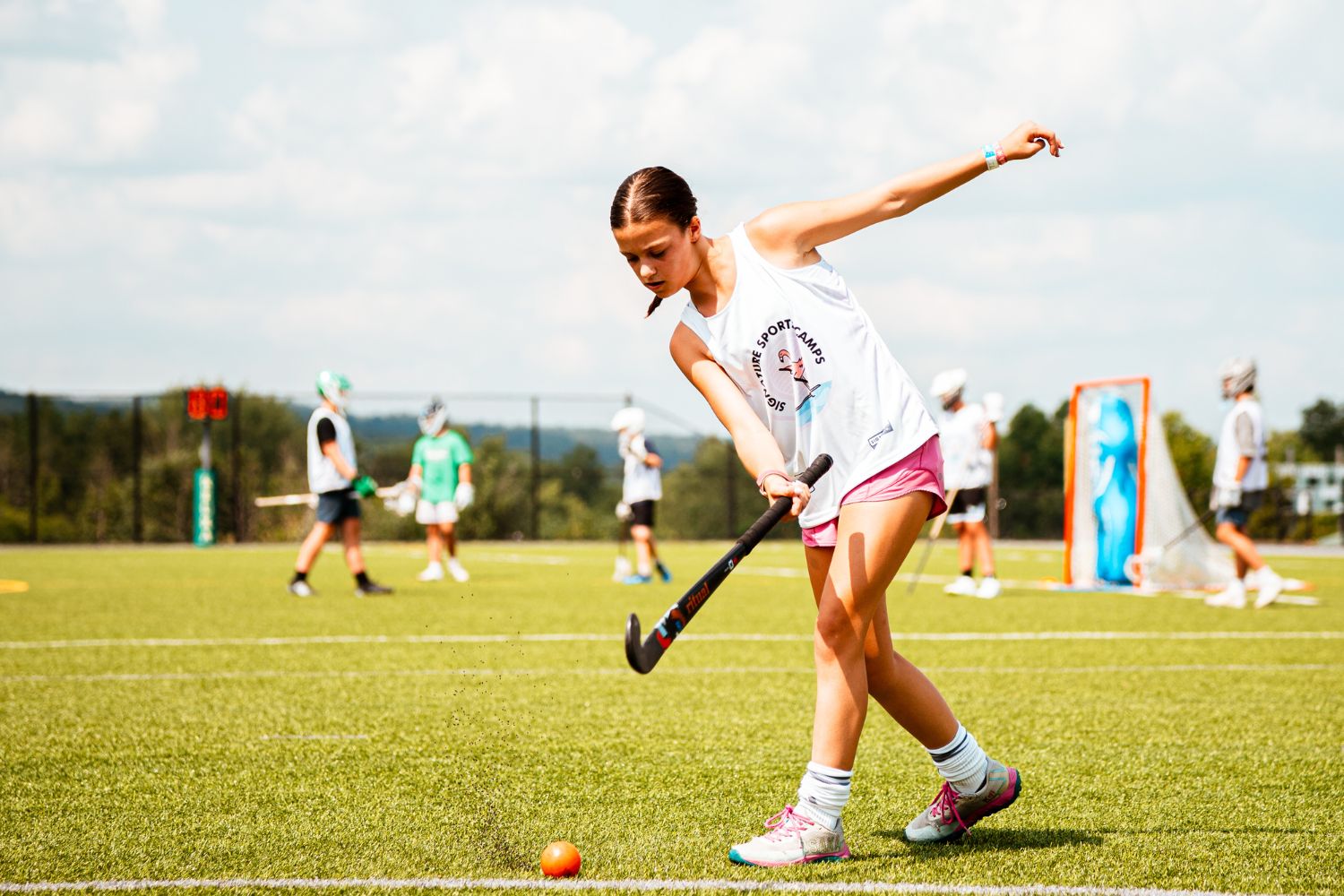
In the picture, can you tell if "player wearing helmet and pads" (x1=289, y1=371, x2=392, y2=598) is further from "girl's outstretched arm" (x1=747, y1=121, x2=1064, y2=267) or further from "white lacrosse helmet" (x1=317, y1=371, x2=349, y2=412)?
"girl's outstretched arm" (x1=747, y1=121, x2=1064, y2=267)

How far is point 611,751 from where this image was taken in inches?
224

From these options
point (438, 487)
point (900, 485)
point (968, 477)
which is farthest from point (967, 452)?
point (900, 485)

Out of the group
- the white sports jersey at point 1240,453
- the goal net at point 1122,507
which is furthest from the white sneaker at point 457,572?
the white sports jersey at point 1240,453

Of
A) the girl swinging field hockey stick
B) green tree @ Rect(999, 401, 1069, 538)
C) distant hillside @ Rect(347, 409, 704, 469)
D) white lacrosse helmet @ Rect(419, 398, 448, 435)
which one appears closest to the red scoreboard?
distant hillside @ Rect(347, 409, 704, 469)

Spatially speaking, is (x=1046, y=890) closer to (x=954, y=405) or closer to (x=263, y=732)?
(x=263, y=732)

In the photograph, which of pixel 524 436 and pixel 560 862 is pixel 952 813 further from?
pixel 524 436

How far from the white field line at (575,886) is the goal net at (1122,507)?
1188 cm

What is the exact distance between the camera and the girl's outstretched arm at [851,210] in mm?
3949

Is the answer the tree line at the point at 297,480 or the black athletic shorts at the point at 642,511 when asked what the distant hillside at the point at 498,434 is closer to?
the tree line at the point at 297,480

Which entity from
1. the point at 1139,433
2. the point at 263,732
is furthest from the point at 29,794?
the point at 1139,433

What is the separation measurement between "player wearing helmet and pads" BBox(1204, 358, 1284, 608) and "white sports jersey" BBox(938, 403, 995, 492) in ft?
7.70

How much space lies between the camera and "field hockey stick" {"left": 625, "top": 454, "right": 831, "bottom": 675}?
11.7 ft

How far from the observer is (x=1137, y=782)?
5051mm

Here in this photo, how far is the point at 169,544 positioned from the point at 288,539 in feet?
8.80
